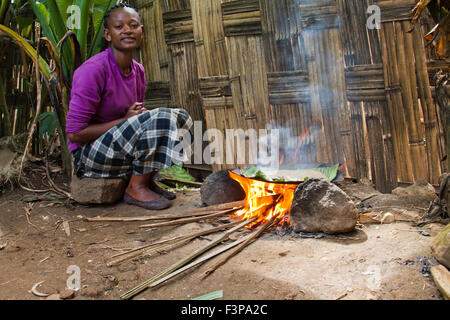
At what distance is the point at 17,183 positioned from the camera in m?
3.69

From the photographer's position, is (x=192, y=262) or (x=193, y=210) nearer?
(x=192, y=262)

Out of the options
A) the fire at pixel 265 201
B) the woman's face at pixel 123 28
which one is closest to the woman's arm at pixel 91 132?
the woman's face at pixel 123 28

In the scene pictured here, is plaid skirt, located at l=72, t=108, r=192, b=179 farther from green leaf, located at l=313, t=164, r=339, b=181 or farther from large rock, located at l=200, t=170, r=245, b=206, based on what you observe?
green leaf, located at l=313, t=164, r=339, b=181

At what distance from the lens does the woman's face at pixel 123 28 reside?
3.10 m

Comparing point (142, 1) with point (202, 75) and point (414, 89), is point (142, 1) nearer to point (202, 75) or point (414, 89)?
point (202, 75)

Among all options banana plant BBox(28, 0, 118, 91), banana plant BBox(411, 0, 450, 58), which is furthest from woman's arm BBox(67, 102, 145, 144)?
banana plant BBox(411, 0, 450, 58)

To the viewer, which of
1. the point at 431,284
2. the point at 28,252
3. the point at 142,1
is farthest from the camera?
the point at 142,1

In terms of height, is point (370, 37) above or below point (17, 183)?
above

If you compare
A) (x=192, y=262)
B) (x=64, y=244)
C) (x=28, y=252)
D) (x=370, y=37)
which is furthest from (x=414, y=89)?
(x=28, y=252)

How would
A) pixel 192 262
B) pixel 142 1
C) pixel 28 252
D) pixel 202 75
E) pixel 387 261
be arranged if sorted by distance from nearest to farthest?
pixel 387 261
pixel 192 262
pixel 28 252
pixel 202 75
pixel 142 1

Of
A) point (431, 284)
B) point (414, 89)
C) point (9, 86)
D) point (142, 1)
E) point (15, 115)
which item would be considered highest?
point (142, 1)

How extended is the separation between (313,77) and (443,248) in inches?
82.6

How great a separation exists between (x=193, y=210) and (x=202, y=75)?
1.63m

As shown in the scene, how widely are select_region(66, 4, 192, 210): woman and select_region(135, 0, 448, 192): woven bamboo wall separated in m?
0.85
